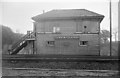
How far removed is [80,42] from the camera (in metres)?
18.8

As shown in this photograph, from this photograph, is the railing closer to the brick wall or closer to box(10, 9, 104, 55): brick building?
box(10, 9, 104, 55): brick building

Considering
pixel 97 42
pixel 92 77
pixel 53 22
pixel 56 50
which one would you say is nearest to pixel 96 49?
pixel 97 42

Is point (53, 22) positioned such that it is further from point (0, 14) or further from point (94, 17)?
point (0, 14)

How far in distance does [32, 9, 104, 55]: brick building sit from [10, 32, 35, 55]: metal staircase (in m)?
1.05

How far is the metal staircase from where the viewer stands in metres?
17.3

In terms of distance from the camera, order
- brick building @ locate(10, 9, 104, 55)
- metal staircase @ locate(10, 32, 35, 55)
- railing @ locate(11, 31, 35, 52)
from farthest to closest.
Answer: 1. brick building @ locate(10, 9, 104, 55)
2. railing @ locate(11, 31, 35, 52)
3. metal staircase @ locate(10, 32, 35, 55)

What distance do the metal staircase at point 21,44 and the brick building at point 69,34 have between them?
1053 millimetres

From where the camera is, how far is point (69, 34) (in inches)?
746

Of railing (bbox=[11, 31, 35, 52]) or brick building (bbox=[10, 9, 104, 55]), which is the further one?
brick building (bbox=[10, 9, 104, 55])

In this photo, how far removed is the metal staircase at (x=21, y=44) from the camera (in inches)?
682

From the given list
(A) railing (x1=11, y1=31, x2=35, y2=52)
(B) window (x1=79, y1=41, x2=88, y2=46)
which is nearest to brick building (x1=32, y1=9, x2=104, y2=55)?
(B) window (x1=79, y1=41, x2=88, y2=46)

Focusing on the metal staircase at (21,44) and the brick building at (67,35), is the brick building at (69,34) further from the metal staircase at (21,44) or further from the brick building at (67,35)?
the metal staircase at (21,44)

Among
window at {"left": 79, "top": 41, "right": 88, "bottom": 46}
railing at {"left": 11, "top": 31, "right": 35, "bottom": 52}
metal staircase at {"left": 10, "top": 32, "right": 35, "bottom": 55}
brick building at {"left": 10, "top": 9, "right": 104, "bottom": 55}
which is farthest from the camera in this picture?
window at {"left": 79, "top": 41, "right": 88, "bottom": 46}

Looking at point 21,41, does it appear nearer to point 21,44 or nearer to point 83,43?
point 21,44
